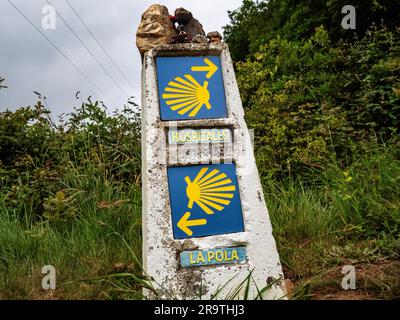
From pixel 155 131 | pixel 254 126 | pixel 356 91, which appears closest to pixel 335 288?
pixel 155 131

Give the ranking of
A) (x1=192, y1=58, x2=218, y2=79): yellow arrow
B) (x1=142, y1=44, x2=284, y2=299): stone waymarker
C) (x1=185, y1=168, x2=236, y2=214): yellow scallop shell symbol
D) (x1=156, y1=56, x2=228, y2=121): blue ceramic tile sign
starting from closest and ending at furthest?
(x1=142, y1=44, x2=284, y2=299): stone waymarker, (x1=185, y1=168, x2=236, y2=214): yellow scallop shell symbol, (x1=156, y1=56, x2=228, y2=121): blue ceramic tile sign, (x1=192, y1=58, x2=218, y2=79): yellow arrow

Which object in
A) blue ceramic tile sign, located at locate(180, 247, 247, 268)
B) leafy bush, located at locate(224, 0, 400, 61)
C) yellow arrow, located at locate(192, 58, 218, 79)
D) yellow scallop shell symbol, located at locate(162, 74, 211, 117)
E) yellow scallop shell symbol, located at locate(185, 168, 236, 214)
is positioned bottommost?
blue ceramic tile sign, located at locate(180, 247, 247, 268)

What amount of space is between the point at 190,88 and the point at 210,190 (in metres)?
0.65

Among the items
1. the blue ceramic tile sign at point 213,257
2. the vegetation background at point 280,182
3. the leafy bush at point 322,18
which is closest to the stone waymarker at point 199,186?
the blue ceramic tile sign at point 213,257

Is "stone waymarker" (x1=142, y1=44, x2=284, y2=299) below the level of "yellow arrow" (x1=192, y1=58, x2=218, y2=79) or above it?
below

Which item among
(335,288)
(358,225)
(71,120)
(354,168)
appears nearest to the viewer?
(335,288)

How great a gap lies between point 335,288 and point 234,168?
2.93 ft

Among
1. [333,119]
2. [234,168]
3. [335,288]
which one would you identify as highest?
[333,119]

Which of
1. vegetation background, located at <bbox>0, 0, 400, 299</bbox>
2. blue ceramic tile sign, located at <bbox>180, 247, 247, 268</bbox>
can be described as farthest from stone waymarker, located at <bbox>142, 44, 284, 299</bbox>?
vegetation background, located at <bbox>0, 0, 400, 299</bbox>

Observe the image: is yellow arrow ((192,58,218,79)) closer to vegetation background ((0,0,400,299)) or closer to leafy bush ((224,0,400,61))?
vegetation background ((0,0,400,299))

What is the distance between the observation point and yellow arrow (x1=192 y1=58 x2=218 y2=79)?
3100mm

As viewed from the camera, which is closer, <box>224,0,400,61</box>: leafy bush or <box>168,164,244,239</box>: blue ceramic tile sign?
<box>168,164,244,239</box>: blue ceramic tile sign

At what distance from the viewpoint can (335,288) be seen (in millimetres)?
2768

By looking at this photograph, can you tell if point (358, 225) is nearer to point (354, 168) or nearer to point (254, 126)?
point (354, 168)
